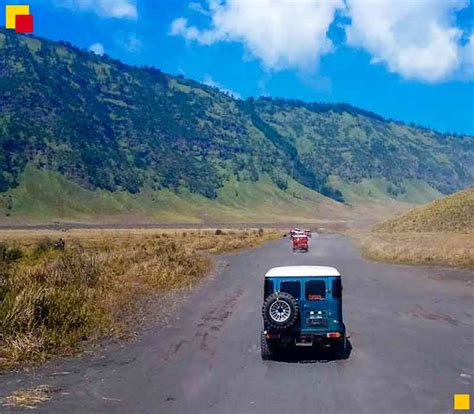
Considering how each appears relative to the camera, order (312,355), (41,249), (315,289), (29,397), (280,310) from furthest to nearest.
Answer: (41,249), (312,355), (315,289), (280,310), (29,397)

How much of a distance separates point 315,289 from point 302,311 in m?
0.58

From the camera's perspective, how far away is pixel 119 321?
18.0m

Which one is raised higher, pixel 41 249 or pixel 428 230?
pixel 428 230

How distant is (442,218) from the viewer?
86.1m

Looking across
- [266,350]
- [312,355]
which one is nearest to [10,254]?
[266,350]

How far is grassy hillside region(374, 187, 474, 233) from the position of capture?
8053 centimetres

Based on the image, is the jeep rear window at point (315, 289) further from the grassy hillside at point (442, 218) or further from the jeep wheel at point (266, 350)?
the grassy hillside at point (442, 218)

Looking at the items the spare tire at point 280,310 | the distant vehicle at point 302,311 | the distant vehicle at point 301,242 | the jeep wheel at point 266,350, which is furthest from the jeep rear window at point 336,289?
the distant vehicle at point 301,242

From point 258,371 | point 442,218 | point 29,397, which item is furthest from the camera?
point 442,218

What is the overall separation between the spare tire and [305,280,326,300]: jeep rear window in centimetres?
46

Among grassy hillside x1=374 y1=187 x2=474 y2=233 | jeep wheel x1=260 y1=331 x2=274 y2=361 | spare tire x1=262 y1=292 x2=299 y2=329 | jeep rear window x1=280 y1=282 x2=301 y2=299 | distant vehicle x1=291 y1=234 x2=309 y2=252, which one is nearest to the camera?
spare tire x1=262 y1=292 x2=299 y2=329

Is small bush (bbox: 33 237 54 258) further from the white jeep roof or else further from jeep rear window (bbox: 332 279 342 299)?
jeep rear window (bbox: 332 279 342 299)

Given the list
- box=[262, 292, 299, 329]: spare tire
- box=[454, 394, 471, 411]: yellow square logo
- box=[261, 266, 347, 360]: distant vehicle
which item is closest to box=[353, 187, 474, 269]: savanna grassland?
box=[261, 266, 347, 360]: distant vehicle

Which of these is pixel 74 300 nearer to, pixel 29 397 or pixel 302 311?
pixel 29 397
